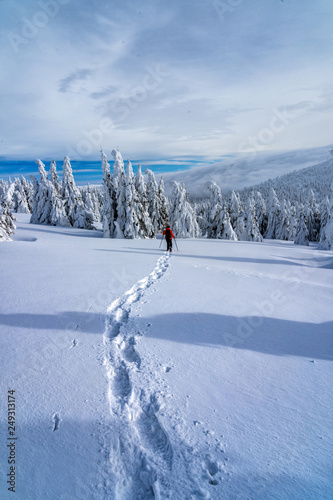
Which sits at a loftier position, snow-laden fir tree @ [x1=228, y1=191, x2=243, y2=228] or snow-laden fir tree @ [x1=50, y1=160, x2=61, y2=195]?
snow-laden fir tree @ [x1=50, y1=160, x2=61, y2=195]

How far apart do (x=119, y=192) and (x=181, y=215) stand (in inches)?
376

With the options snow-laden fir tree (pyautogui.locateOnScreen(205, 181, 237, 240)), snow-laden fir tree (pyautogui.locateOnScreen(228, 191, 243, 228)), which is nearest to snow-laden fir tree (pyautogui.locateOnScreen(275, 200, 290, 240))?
snow-laden fir tree (pyautogui.locateOnScreen(228, 191, 243, 228))

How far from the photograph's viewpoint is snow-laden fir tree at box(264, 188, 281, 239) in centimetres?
5297

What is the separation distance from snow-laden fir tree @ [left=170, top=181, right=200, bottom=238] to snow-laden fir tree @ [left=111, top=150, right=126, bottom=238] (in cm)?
809

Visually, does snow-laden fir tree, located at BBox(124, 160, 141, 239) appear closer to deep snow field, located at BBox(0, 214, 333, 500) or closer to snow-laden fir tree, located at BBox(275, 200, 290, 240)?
deep snow field, located at BBox(0, 214, 333, 500)

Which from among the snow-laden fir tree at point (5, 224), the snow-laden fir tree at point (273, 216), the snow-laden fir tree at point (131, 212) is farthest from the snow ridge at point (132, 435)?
the snow-laden fir tree at point (273, 216)

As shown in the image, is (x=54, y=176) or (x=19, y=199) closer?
(x=54, y=176)

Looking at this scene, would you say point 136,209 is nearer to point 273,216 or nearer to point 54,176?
point 54,176

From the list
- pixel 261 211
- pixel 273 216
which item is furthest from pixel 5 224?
pixel 261 211

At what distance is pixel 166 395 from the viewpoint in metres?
3.40

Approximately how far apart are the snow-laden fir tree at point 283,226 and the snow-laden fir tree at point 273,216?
499 millimetres

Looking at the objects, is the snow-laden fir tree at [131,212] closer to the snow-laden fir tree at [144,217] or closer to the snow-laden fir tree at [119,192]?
the snow-laden fir tree at [119,192]

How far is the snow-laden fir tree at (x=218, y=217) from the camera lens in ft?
116

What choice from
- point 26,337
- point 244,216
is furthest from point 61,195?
point 26,337
